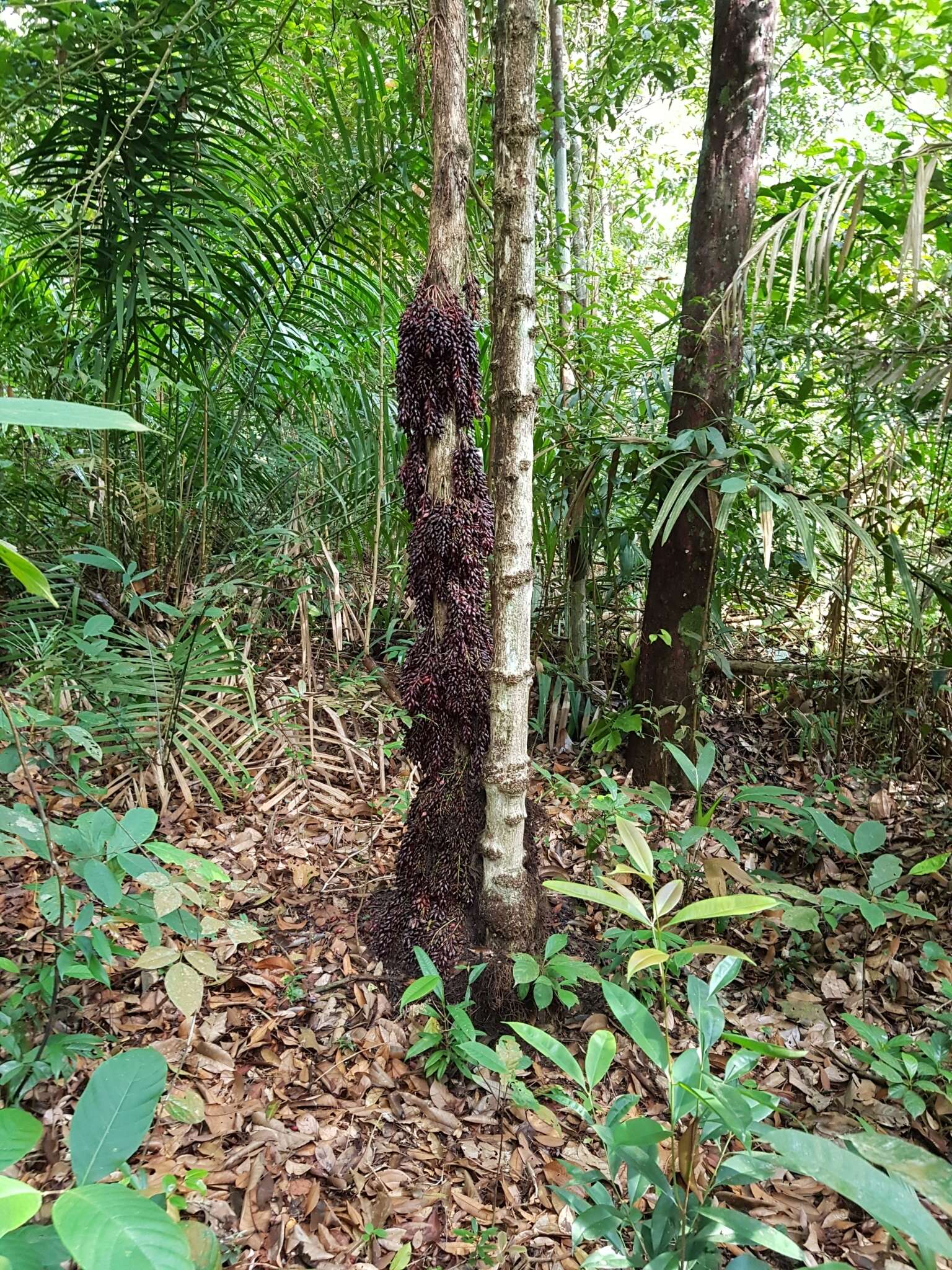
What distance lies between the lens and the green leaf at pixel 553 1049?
112 centimetres

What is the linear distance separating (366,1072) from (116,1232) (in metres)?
1.18

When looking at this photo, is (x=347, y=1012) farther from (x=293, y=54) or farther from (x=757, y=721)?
(x=293, y=54)

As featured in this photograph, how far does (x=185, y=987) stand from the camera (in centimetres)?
121

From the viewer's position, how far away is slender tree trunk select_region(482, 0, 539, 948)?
5.29 ft

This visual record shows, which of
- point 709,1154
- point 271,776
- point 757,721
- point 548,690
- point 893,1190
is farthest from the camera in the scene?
point 757,721

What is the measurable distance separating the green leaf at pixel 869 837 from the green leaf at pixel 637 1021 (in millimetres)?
847

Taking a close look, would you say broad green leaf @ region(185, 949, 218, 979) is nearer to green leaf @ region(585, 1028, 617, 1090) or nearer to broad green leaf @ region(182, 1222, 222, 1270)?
broad green leaf @ region(182, 1222, 222, 1270)

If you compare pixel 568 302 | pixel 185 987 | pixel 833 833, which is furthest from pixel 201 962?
pixel 568 302

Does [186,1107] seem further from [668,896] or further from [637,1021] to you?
[668,896]

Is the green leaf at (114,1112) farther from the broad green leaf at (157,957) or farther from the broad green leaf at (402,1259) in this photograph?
the broad green leaf at (402,1259)

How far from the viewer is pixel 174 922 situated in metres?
1.25

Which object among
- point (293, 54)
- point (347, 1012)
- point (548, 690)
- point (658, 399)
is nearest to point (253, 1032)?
point (347, 1012)

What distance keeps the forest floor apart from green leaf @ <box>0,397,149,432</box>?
1366mm

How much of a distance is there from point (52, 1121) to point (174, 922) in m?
0.50
